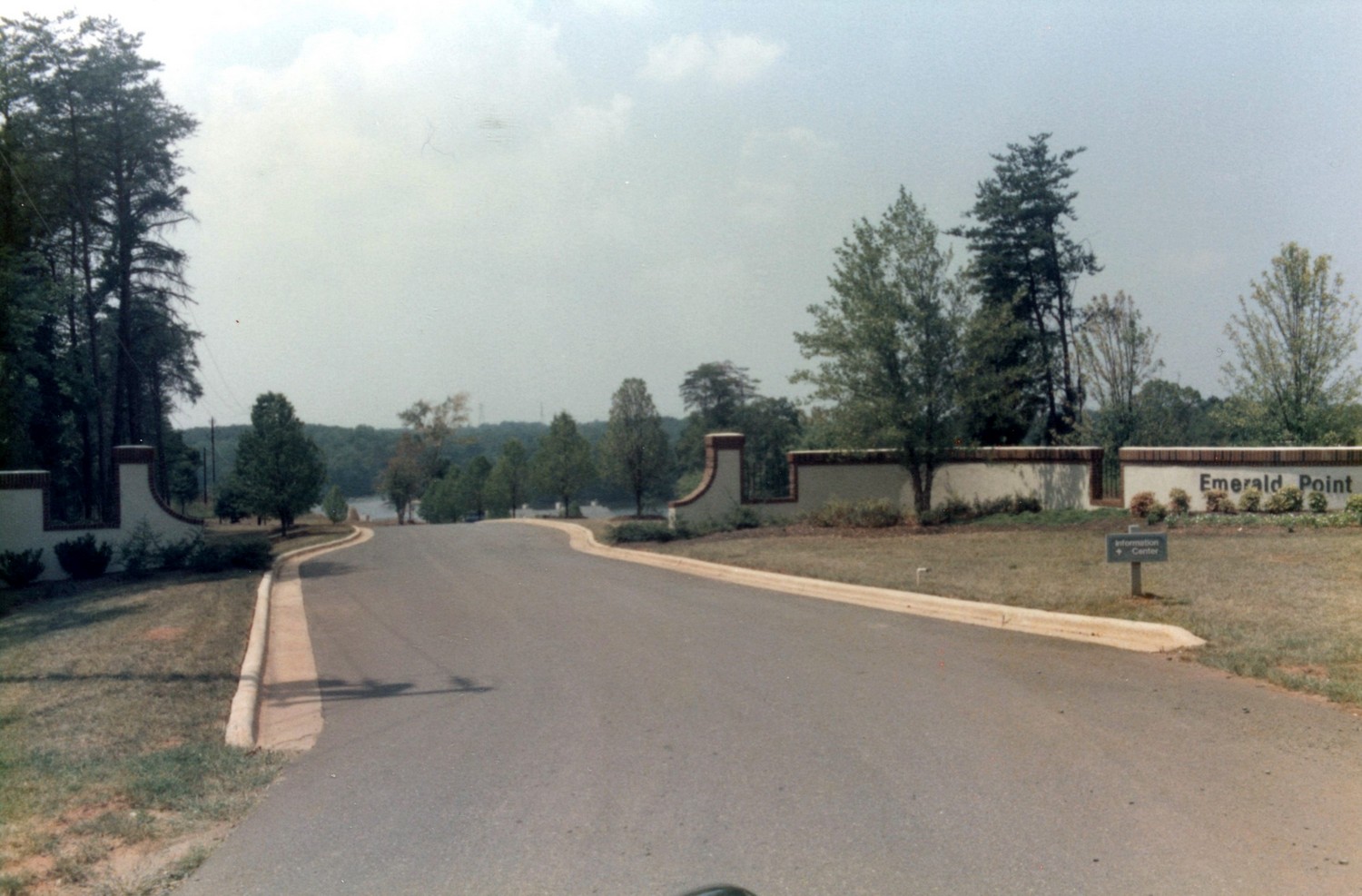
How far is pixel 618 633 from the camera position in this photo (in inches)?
475

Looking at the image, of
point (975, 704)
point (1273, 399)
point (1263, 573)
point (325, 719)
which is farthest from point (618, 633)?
point (1273, 399)

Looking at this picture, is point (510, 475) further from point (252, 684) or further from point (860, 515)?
point (252, 684)

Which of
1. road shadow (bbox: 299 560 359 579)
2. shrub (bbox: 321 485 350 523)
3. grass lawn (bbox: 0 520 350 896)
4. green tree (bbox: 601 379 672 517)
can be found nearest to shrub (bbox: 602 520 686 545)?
road shadow (bbox: 299 560 359 579)

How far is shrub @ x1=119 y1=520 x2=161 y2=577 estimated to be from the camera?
1984 centimetres

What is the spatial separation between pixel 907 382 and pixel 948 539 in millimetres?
4787

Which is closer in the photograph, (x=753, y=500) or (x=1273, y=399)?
(x=1273, y=399)

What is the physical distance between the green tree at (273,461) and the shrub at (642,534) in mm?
12628

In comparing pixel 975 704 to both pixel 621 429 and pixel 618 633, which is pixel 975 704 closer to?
pixel 618 633

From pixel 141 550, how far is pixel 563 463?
27.3 m

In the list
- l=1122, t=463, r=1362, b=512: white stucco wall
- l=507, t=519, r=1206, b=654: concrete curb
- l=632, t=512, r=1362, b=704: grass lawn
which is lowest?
l=507, t=519, r=1206, b=654: concrete curb

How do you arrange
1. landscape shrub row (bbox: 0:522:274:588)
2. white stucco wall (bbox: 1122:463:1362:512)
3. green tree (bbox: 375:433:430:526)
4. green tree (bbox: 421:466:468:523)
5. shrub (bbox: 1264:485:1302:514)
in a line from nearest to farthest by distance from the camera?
1. white stucco wall (bbox: 1122:463:1362:512)
2. shrub (bbox: 1264:485:1302:514)
3. landscape shrub row (bbox: 0:522:274:588)
4. green tree (bbox: 421:466:468:523)
5. green tree (bbox: 375:433:430:526)

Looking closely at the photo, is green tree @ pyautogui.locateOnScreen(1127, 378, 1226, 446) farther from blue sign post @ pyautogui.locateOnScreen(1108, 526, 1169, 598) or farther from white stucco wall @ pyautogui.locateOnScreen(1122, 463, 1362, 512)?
blue sign post @ pyautogui.locateOnScreen(1108, 526, 1169, 598)

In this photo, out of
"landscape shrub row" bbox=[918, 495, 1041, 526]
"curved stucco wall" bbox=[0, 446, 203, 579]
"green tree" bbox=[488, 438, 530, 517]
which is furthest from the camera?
"green tree" bbox=[488, 438, 530, 517]

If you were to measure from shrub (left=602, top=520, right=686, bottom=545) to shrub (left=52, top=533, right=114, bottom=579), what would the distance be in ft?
33.1
